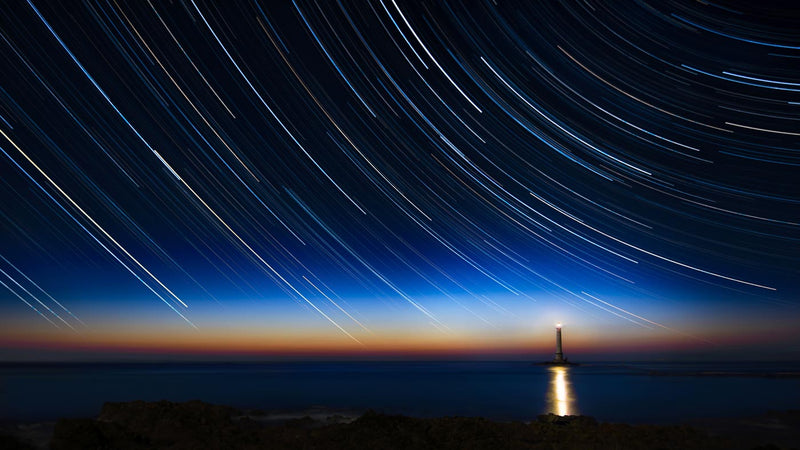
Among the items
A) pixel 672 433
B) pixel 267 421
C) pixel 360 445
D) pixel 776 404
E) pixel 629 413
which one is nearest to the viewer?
pixel 360 445

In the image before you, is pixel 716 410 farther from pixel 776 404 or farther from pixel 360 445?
pixel 360 445

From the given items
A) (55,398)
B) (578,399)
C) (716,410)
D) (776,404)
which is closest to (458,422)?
(716,410)

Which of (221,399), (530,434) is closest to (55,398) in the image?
(221,399)

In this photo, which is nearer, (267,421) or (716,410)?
(267,421)

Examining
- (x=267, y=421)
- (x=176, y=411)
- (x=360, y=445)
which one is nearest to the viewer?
(x=360, y=445)

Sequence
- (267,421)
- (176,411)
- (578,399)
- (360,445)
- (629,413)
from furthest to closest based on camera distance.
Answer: (578,399), (629,413), (267,421), (176,411), (360,445)

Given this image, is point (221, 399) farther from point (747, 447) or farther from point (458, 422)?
point (747, 447)
